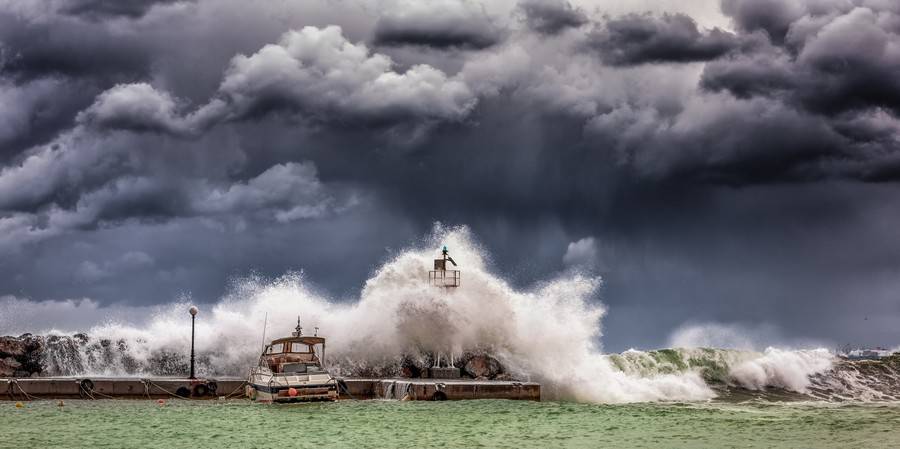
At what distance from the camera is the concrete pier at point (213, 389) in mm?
41562

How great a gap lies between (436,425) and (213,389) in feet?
46.2

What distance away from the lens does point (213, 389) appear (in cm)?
4378

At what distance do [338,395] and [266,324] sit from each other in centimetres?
1551

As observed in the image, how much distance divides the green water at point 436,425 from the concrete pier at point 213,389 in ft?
3.29

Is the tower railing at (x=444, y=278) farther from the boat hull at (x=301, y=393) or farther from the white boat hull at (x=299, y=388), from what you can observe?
the boat hull at (x=301, y=393)

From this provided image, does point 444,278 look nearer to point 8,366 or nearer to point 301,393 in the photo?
point 301,393

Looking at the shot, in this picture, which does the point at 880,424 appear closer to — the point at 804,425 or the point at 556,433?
the point at 804,425

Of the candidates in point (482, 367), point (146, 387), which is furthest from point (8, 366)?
point (482, 367)

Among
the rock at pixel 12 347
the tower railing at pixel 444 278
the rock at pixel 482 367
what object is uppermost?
the tower railing at pixel 444 278

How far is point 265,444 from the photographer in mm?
29516

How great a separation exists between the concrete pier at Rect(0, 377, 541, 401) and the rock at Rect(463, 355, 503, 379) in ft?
9.37

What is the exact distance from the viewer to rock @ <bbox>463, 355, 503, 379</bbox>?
1868 inches

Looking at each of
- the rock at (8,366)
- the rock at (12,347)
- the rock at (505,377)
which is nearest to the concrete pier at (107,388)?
the rock at (8,366)

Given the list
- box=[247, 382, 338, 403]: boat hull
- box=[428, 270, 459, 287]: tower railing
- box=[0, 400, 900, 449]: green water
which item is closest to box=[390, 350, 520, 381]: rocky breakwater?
box=[428, 270, 459, 287]: tower railing
